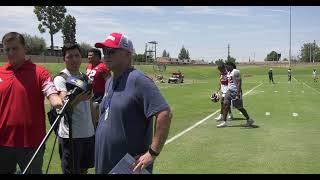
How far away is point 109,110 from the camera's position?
4.05m

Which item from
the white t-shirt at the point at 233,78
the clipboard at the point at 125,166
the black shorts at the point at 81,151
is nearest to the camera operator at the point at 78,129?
the black shorts at the point at 81,151

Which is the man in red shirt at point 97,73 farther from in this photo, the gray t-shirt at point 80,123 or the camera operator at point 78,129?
the gray t-shirt at point 80,123

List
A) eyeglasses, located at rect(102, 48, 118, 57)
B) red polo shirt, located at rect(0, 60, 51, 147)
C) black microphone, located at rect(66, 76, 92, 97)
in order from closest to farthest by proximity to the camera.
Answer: black microphone, located at rect(66, 76, 92, 97) → eyeglasses, located at rect(102, 48, 118, 57) → red polo shirt, located at rect(0, 60, 51, 147)

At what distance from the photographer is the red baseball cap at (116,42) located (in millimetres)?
4059

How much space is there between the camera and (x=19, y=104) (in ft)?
16.2

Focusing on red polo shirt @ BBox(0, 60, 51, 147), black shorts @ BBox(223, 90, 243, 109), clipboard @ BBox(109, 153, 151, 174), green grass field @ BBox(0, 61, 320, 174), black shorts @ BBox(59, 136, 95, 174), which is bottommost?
green grass field @ BBox(0, 61, 320, 174)

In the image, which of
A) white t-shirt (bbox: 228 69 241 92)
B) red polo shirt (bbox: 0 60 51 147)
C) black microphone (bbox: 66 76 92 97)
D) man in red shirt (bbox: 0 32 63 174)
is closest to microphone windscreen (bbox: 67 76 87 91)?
black microphone (bbox: 66 76 92 97)

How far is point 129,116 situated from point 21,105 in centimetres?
142

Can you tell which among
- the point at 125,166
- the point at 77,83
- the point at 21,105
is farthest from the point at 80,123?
the point at 77,83

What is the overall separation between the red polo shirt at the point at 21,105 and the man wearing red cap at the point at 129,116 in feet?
3.66

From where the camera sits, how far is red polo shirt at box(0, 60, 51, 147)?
195 inches

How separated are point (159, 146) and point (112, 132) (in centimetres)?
37

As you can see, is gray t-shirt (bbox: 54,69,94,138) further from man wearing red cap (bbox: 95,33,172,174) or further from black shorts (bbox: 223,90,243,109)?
black shorts (bbox: 223,90,243,109)
